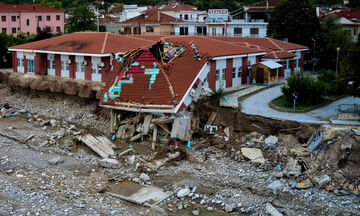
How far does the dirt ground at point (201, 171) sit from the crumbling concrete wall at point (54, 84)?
526 centimetres

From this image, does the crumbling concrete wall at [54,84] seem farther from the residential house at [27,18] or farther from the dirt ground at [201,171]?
the residential house at [27,18]

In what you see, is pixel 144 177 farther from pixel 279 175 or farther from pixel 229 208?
pixel 279 175

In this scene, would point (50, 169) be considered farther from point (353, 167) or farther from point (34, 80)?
point (34, 80)

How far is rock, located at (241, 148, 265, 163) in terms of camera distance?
2314 centimetres

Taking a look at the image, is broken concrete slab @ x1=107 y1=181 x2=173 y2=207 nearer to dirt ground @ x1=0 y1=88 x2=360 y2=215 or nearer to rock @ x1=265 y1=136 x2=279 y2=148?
dirt ground @ x1=0 y1=88 x2=360 y2=215

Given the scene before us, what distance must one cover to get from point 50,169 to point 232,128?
10673mm

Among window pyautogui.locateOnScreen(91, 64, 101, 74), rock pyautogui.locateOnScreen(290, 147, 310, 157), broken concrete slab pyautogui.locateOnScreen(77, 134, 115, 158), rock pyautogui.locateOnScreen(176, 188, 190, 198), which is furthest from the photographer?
window pyautogui.locateOnScreen(91, 64, 101, 74)

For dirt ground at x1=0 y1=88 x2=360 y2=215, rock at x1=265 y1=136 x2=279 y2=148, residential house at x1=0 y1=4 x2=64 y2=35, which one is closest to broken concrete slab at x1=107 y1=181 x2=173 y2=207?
dirt ground at x1=0 y1=88 x2=360 y2=215

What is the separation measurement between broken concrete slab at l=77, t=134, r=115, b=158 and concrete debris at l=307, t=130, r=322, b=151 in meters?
10.9

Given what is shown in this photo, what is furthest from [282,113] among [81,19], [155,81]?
[81,19]

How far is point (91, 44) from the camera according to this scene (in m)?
37.2

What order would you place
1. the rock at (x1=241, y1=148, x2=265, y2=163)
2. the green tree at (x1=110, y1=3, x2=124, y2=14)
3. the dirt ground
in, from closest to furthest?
the dirt ground < the rock at (x1=241, y1=148, x2=265, y2=163) < the green tree at (x1=110, y1=3, x2=124, y2=14)

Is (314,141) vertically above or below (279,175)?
above

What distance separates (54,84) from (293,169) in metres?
22.9
